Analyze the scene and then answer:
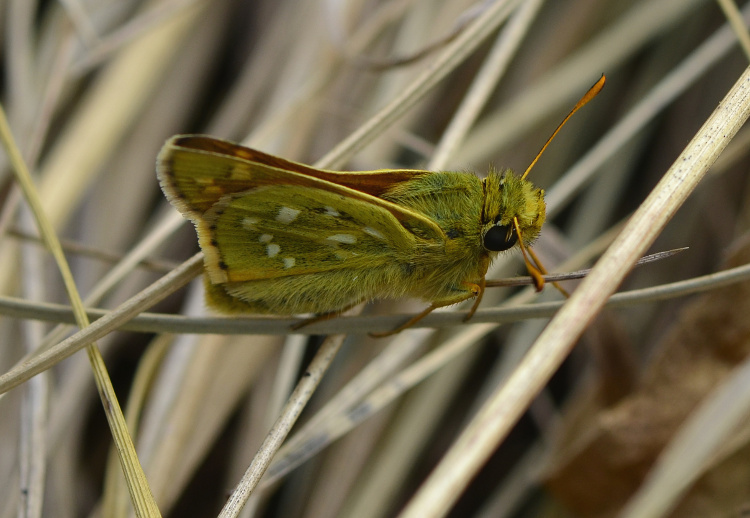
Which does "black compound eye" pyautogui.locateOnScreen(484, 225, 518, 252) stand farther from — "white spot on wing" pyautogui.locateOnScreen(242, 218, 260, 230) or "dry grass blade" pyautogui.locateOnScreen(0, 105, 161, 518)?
"dry grass blade" pyautogui.locateOnScreen(0, 105, 161, 518)

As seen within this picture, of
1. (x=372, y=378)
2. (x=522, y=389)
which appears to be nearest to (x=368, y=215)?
(x=372, y=378)

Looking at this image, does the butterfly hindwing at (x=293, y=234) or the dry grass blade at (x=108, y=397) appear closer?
the dry grass blade at (x=108, y=397)

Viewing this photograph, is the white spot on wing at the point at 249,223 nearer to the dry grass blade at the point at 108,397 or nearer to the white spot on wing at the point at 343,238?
the white spot on wing at the point at 343,238

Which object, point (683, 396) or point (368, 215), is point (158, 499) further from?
point (683, 396)

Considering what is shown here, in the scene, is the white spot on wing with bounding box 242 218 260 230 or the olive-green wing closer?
the olive-green wing

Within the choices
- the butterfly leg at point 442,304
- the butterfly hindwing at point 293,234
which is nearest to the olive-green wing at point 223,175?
the butterfly hindwing at point 293,234

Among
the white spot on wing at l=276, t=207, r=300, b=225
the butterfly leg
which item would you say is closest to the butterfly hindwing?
the white spot on wing at l=276, t=207, r=300, b=225
